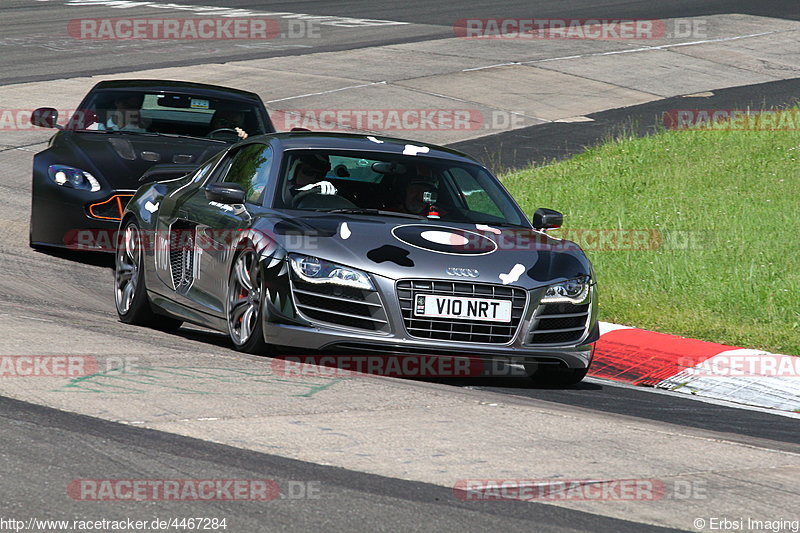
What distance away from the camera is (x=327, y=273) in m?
7.66

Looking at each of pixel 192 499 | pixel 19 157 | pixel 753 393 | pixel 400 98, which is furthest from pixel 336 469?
pixel 400 98

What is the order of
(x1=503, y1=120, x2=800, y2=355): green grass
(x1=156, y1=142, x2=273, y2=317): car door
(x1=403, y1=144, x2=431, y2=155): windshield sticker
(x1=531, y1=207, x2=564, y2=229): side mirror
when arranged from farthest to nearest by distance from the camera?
(x1=503, y1=120, x2=800, y2=355): green grass → (x1=403, y1=144, x2=431, y2=155): windshield sticker → (x1=531, y1=207, x2=564, y2=229): side mirror → (x1=156, y1=142, x2=273, y2=317): car door

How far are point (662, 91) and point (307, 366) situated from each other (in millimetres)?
16933

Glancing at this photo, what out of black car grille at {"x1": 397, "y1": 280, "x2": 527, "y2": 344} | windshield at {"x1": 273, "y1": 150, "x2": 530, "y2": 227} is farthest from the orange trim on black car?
black car grille at {"x1": 397, "y1": 280, "x2": 527, "y2": 344}

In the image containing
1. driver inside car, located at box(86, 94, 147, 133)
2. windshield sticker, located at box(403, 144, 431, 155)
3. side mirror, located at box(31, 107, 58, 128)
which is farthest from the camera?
side mirror, located at box(31, 107, 58, 128)

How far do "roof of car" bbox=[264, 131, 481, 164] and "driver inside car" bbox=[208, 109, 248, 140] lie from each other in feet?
12.7

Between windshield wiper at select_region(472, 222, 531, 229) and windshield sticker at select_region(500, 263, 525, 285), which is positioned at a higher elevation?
windshield wiper at select_region(472, 222, 531, 229)

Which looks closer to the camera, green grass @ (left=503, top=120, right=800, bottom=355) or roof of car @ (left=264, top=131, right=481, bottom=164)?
roof of car @ (left=264, top=131, right=481, bottom=164)

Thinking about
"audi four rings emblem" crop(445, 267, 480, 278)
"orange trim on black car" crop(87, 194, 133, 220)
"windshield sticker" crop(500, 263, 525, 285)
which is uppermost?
"audi four rings emblem" crop(445, 267, 480, 278)

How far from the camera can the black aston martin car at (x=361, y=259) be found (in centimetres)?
767

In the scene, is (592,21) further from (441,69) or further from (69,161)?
(69,161)

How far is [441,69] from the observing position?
82.3ft

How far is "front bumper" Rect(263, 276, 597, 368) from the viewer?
25.0 ft

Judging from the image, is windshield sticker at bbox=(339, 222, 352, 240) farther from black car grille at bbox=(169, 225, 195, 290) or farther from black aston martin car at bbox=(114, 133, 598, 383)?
black car grille at bbox=(169, 225, 195, 290)
